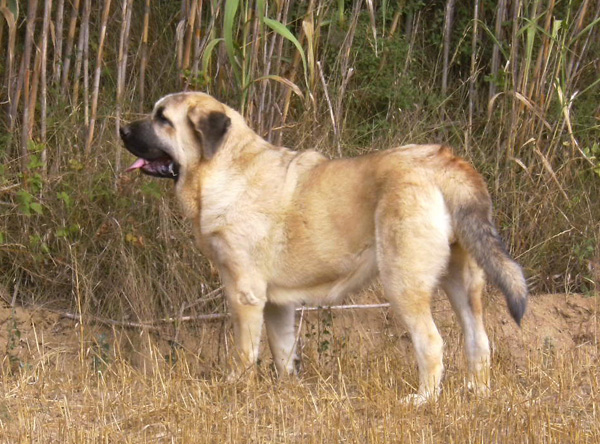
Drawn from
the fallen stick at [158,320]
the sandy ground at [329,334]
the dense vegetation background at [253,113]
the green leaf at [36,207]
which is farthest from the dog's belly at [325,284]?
the green leaf at [36,207]

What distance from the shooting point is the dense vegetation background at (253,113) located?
807 cm

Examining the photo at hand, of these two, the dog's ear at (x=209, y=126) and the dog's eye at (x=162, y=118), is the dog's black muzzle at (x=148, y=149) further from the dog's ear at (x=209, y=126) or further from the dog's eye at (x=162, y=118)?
the dog's ear at (x=209, y=126)

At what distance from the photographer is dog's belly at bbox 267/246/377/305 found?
6.70 meters

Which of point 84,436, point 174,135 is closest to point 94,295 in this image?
point 174,135

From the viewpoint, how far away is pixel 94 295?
8.12 m

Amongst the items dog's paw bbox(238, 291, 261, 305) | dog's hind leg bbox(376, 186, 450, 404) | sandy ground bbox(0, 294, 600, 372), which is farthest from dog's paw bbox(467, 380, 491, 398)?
dog's paw bbox(238, 291, 261, 305)

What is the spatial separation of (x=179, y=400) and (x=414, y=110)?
398 cm

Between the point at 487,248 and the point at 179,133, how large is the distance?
1.95m

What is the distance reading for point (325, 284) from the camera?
22.6 ft

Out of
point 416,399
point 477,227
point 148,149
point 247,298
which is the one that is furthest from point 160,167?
point 416,399

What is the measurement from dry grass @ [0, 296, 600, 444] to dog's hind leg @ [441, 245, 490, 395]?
154 mm

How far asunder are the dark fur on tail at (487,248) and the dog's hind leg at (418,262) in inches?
4.0

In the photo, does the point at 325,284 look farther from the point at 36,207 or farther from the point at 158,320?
the point at 36,207

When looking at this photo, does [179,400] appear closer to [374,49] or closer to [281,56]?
[281,56]
